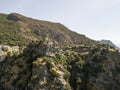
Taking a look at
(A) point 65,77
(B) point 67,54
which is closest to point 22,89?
(A) point 65,77

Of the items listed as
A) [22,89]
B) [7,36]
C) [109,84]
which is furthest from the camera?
[7,36]

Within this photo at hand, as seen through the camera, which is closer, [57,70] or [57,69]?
[57,70]

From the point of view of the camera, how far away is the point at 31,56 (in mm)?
96125

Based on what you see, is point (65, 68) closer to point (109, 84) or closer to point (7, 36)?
point (109, 84)

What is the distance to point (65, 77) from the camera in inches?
3430

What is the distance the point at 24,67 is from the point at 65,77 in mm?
16690

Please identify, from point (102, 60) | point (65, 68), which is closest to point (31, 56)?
point (65, 68)

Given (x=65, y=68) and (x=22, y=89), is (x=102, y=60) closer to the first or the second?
(x=65, y=68)

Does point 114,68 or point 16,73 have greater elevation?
point 114,68

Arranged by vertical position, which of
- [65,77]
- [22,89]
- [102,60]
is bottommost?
[22,89]

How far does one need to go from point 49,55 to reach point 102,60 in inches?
884

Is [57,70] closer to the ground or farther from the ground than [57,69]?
closer to the ground

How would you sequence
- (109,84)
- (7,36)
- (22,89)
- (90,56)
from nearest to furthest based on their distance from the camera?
(22,89) < (109,84) < (90,56) < (7,36)

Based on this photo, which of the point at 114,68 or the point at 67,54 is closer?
the point at 114,68
